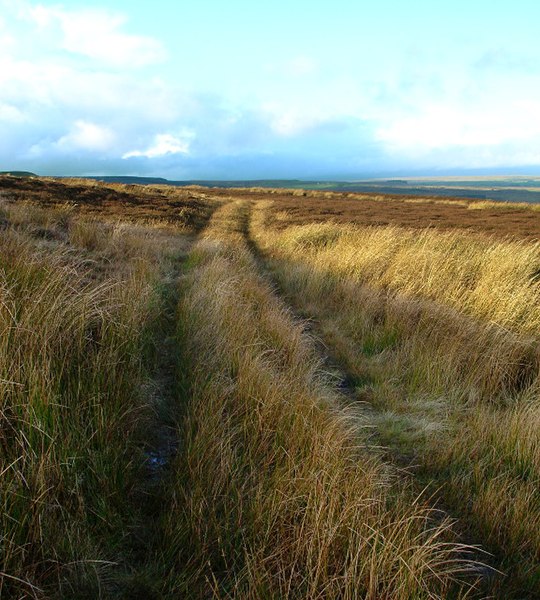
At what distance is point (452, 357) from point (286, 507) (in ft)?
12.8

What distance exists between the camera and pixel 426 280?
28.0 feet

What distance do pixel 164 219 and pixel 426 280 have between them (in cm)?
1182

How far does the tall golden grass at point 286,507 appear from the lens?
1876 mm

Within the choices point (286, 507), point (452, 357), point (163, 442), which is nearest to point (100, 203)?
point (452, 357)

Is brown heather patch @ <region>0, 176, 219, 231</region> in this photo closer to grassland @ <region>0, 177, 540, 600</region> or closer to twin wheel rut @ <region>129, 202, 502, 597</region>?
grassland @ <region>0, 177, 540, 600</region>

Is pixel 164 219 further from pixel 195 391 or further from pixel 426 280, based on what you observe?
pixel 195 391

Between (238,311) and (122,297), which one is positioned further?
(238,311)

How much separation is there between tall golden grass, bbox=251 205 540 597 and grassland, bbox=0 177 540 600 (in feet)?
0.08

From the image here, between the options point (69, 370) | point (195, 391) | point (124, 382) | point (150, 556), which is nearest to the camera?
point (150, 556)

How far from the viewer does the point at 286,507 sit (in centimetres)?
217

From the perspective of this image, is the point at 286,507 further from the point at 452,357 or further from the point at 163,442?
the point at 452,357

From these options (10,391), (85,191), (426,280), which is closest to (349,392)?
(10,391)

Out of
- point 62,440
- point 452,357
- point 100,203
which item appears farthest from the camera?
point 100,203

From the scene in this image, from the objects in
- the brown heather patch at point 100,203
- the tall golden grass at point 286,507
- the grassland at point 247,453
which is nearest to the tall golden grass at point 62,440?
the grassland at point 247,453
